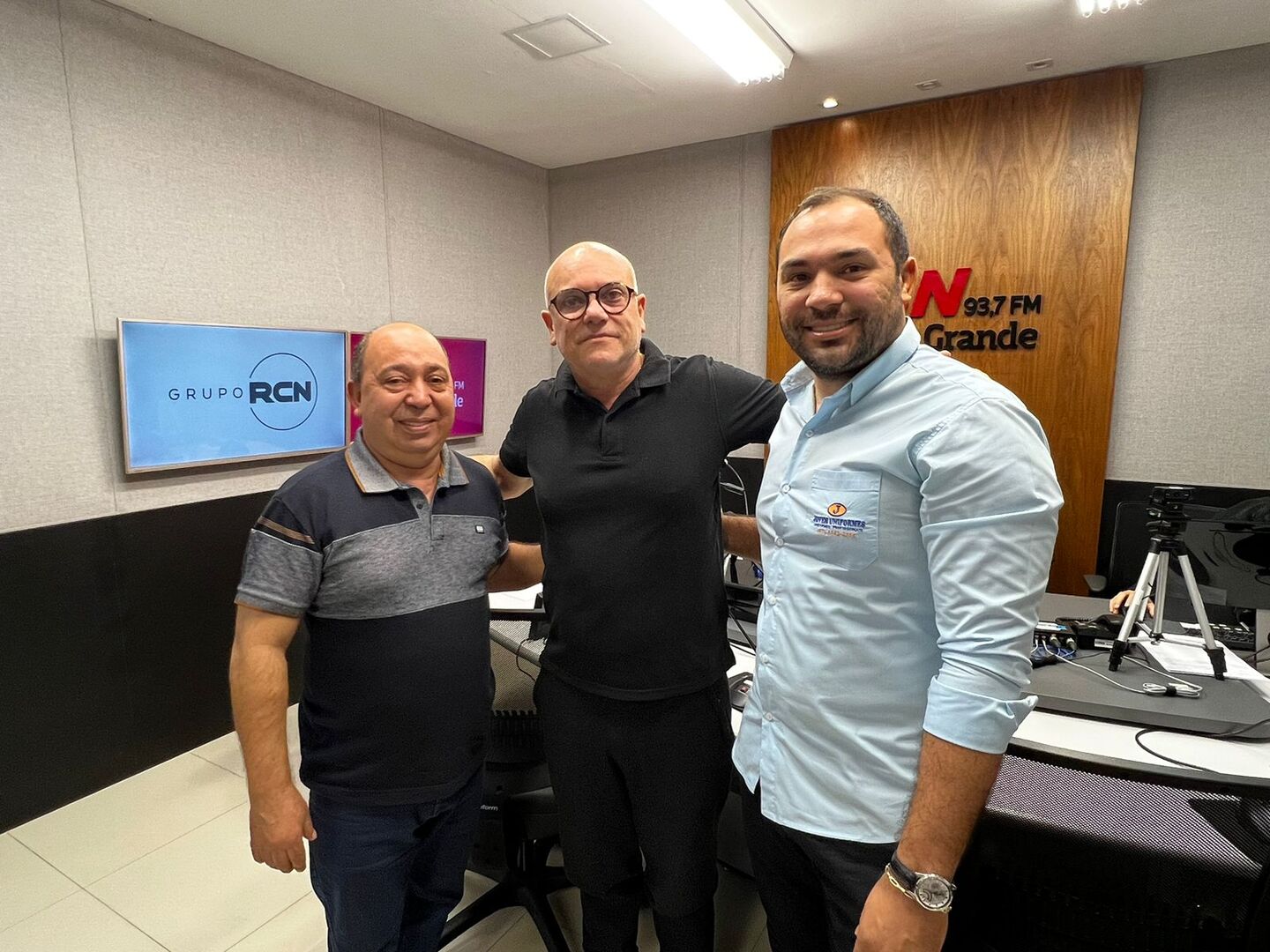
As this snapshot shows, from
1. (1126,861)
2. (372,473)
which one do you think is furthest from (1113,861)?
(372,473)

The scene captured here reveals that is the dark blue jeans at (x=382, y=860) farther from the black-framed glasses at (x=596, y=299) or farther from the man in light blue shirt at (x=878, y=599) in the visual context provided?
the black-framed glasses at (x=596, y=299)

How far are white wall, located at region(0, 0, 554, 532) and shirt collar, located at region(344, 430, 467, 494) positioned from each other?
6.58 ft

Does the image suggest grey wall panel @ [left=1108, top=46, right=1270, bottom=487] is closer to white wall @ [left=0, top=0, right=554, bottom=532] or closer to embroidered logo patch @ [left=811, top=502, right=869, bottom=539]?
embroidered logo patch @ [left=811, top=502, right=869, bottom=539]

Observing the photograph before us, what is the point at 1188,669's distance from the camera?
186 cm

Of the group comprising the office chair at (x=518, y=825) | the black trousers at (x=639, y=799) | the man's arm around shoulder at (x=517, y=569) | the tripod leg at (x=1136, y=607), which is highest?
the man's arm around shoulder at (x=517, y=569)

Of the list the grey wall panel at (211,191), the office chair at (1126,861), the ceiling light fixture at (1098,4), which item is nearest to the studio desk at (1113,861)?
the office chair at (1126,861)

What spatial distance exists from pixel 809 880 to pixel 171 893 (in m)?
2.23

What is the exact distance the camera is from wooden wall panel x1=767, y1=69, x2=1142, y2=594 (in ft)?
11.6

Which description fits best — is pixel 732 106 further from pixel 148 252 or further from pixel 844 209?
pixel 844 209

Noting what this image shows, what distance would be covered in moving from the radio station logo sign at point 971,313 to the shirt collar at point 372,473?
3059 mm

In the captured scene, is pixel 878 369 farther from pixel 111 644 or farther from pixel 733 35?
pixel 111 644

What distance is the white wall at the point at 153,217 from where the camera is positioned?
2604 millimetres

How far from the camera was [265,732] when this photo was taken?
1371mm

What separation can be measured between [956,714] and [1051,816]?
272 millimetres
